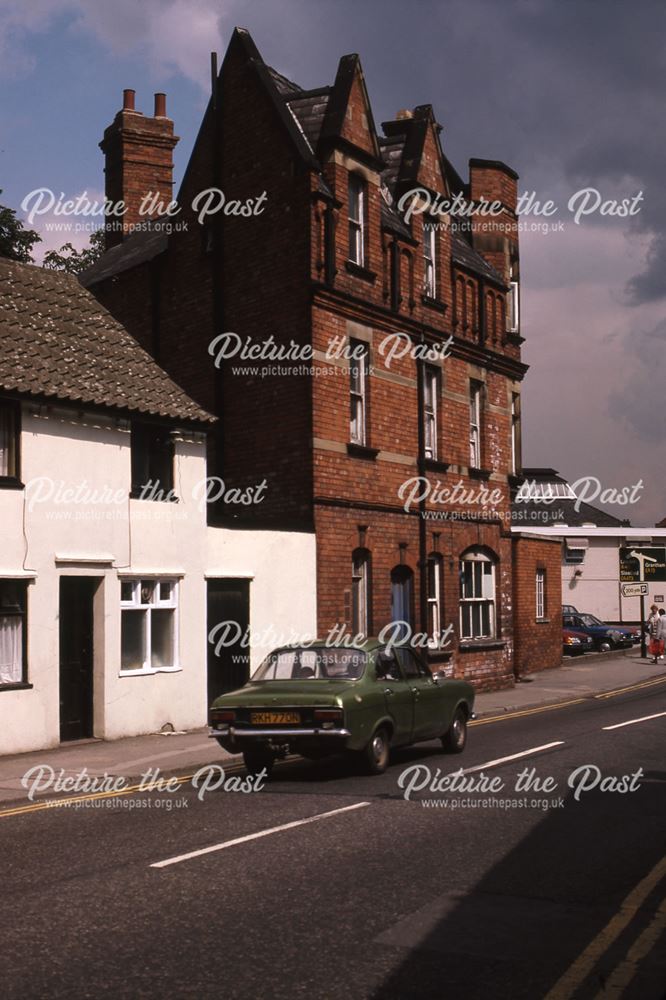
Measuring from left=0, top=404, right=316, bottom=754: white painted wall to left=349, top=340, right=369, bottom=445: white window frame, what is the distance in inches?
146

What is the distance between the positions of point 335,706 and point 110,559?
6.34 metres

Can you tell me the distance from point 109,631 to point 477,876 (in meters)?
10.8

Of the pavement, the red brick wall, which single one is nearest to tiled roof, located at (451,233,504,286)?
the red brick wall

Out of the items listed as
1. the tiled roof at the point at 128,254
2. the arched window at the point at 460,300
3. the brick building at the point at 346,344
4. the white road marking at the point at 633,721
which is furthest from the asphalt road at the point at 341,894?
the tiled roof at the point at 128,254

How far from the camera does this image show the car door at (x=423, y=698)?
15.0 meters

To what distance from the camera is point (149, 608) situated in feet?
62.8

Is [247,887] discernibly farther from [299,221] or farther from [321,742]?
[299,221]

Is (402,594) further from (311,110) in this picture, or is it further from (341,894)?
(341,894)

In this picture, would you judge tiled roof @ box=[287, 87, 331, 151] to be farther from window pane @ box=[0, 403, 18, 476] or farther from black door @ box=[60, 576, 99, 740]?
black door @ box=[60, 576, 99, 740]

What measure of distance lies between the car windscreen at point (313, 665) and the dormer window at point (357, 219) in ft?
38.9

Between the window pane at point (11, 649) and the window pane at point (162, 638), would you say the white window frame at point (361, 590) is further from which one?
the window pane at point (11, 649)

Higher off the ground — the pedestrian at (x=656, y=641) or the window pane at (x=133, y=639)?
the window pane at (x=133, y=639)

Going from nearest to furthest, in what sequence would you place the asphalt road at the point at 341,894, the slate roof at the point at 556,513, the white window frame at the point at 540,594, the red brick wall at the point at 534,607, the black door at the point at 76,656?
the asphalt road at the point at 341,894
the black door at the point at 76,656
the red brick wall at the point at 534,607
the white window frame at the point at 540,594
the slate roof at the point at 556,513

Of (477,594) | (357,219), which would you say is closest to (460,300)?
(357,219)
